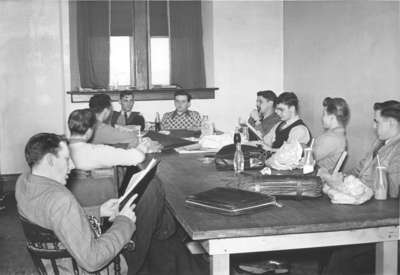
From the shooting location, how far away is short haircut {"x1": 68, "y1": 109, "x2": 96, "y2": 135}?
12.2 ft

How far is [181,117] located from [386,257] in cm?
446

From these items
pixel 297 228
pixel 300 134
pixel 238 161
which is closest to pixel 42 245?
pixel 297 228

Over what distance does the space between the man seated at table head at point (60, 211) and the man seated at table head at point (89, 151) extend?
141 cm

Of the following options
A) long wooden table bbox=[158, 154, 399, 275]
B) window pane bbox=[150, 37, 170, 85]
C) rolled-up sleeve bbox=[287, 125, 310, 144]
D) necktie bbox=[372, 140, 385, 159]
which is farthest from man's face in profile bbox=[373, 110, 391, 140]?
window pane bbox=[150, 37, 170, 85]

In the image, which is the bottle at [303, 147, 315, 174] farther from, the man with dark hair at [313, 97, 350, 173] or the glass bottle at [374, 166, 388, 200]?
the man with dark hair at [313, 97, 350, 173]

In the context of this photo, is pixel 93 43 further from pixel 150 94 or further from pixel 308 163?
pixel 308 163

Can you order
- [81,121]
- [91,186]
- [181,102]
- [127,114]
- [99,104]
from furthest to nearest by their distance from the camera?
1. [127,114]
2. [181,102]
3. [99,104]
4. [91,186]
5. [81,121]

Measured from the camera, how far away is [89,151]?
3.85 metres

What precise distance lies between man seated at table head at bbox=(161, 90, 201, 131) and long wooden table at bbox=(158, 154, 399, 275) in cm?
409

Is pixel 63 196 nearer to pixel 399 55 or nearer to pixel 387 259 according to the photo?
pixel 387 259

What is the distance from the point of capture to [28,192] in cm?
220

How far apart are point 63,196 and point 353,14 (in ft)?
13.8

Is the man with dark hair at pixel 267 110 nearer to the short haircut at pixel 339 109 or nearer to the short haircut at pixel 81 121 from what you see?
the short haircut at pixel 339 109

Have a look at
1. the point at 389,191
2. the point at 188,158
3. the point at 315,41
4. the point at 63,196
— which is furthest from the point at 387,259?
the point at 315,41
